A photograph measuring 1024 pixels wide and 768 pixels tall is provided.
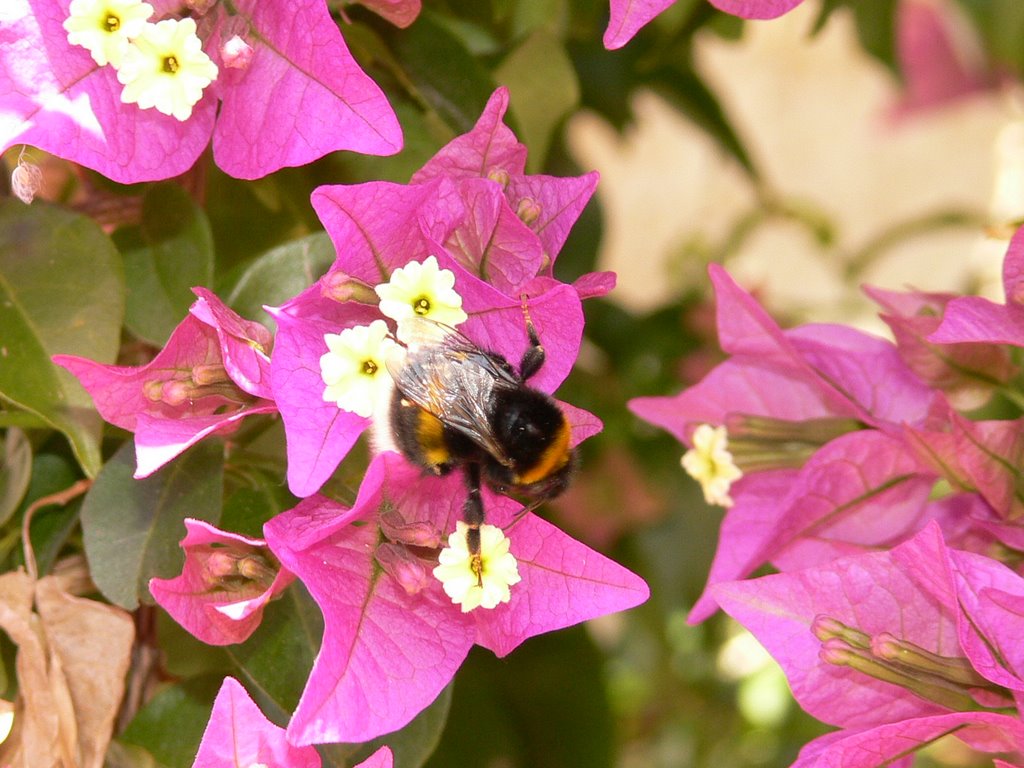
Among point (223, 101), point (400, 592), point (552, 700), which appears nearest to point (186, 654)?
point (400, 592)

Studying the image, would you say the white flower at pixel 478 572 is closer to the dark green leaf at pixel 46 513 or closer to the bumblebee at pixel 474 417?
the bumblebee at pixel 474 417

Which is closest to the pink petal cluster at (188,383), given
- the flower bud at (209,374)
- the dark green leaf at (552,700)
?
the flower bud at (209,374)

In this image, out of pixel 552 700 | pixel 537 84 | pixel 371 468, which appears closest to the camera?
pixel 371 468

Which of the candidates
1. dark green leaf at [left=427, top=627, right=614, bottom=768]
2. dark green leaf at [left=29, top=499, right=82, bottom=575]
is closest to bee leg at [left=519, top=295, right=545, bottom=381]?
dark green leaf at [left=29, top=499, right=82, bottom=575]

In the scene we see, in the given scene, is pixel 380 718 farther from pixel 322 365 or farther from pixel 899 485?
pixel 899 485

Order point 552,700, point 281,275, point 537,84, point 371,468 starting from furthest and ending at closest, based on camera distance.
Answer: point 552,700 → point 537,84 → point 281,275 → point 371,468

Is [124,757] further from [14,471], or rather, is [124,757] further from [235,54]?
[235,54]

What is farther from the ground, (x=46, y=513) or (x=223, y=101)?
(x=223, y=101)
